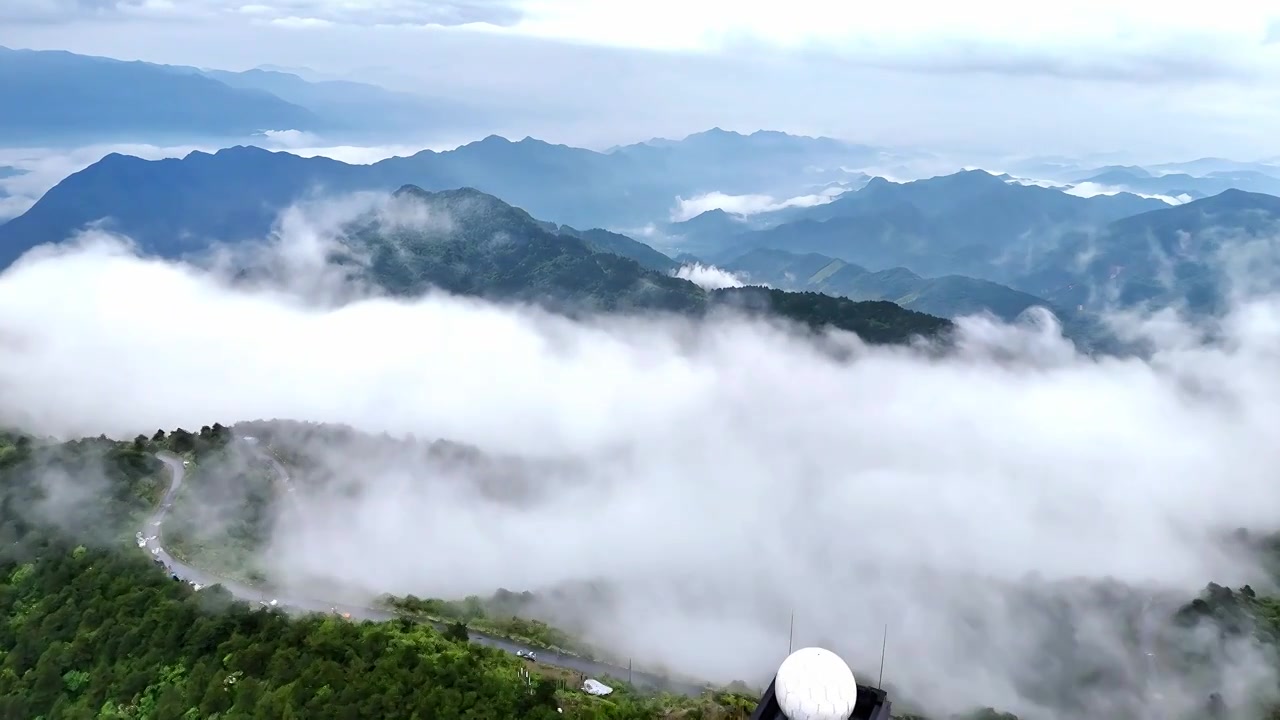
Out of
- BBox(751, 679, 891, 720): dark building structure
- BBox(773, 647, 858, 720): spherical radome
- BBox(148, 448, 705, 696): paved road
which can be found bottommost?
BBox(148, 448, 705, 696): paved road

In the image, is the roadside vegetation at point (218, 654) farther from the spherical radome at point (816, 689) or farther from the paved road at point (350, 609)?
the spherical radome at point (816, 689)

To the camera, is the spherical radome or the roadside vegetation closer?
the spherical radome

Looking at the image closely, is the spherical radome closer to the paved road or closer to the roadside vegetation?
the roadside vegetation

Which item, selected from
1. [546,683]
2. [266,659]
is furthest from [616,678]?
[266,659]

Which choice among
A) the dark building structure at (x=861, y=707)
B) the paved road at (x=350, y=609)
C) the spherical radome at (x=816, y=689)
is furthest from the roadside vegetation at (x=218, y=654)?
the spherical radome at (x=816, y=689)

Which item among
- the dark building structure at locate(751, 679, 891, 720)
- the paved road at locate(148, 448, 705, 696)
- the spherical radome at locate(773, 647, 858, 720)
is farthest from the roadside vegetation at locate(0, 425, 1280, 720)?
the spherical radome at locate(773, 647, 858, 720)

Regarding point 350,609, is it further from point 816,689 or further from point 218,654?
point 816,689

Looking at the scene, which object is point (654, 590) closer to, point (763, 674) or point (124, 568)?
point (763, 674)
